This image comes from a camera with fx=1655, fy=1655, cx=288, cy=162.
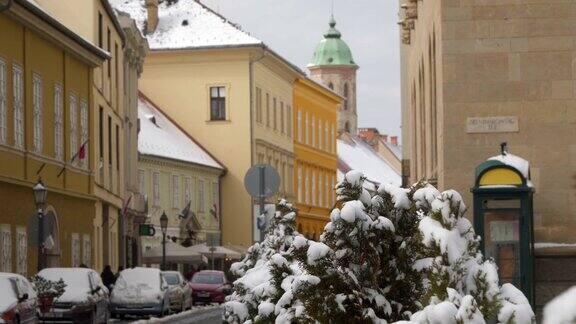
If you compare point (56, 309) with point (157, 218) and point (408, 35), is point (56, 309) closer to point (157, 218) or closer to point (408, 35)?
point (408, 35)

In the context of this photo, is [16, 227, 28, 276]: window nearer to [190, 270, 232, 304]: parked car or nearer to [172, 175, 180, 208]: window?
[190, 270, 232, 304]: parked car

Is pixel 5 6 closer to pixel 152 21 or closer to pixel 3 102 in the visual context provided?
pixel 3 102

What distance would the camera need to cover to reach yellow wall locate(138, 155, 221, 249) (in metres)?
73.3

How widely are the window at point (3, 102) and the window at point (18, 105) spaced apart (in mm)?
912

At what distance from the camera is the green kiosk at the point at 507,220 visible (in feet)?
69.7

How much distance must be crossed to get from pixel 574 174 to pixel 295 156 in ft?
246

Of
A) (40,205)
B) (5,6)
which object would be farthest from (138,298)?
(5,6)

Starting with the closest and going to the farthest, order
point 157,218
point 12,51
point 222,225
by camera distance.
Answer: point 12,51, point 157,218, point 222,225

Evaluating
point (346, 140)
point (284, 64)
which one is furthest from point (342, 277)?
A: point (346, 140)

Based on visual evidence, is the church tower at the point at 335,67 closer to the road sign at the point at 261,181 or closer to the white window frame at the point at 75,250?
the white window frame at the point at 75,250

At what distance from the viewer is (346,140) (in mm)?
143375

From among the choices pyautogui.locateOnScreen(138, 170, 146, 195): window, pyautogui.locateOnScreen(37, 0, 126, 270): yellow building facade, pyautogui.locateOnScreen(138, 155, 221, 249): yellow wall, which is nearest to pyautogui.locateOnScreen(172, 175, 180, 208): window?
pyautogui.locateOnScreen(138, 155, 221, 249): yellow wall

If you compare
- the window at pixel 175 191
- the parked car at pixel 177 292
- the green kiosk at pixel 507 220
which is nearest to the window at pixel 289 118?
the window at pixel 175 191

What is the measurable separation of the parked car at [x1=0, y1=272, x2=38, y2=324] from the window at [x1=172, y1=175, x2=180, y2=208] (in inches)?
1975
